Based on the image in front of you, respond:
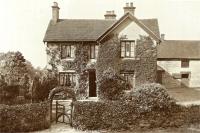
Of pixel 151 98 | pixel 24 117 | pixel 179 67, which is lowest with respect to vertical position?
pixel 24 117

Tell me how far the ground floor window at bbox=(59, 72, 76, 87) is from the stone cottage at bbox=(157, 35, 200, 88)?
12.1 meters

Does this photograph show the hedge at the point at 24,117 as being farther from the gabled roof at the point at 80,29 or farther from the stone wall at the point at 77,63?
the gabled roof at the point at 80,29

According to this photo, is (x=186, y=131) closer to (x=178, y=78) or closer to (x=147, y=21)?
(x=147, y=21)

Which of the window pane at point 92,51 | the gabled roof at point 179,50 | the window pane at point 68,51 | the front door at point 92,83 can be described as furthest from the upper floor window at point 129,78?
the gabled roof at point 179,50

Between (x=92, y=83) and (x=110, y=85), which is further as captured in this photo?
(x=92, y=83)

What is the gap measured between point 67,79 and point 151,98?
11.4 m

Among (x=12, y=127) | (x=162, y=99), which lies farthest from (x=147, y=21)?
(x=12, y=127)

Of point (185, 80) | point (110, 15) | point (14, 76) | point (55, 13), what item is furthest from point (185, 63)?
point (14, 76)

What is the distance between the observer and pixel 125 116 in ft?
65.0

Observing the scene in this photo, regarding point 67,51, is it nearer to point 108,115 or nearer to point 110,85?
point 110,85

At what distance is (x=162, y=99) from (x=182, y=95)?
12564 mm

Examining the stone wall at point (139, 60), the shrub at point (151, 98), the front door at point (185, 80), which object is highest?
the stone wall at point (139, 60)

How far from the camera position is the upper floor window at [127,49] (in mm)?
28500

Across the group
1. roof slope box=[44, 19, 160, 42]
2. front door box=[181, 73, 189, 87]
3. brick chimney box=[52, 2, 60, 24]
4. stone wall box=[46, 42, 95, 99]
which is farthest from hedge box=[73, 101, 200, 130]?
front door box=[181, 73, 189, 87]
